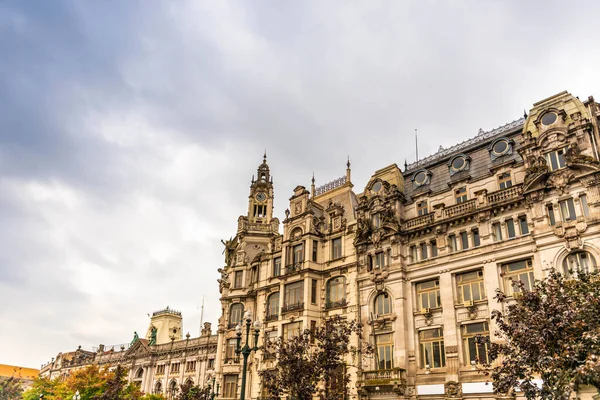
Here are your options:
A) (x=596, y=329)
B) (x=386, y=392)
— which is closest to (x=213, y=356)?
(x=386, y=392)

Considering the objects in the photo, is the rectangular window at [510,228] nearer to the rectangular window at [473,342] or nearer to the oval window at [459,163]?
the rectangular window at [473,342]

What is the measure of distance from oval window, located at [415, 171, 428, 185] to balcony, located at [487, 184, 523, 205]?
25.0ft

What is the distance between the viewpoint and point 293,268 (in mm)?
46500

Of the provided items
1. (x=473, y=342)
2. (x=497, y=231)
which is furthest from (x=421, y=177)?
(x=473, y=342)

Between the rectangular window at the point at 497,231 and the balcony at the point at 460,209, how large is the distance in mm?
1933

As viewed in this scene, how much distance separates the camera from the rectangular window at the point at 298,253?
46.6 metres

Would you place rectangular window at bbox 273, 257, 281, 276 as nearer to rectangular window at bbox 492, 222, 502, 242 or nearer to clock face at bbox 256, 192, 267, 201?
clock face at bbox 256, 192, 267, 201

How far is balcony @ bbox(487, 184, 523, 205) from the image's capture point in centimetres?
3358

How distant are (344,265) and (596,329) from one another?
25.1 meters

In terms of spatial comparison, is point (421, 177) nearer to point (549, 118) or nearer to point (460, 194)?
point (460, 194)

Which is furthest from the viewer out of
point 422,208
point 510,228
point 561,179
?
point 422,208

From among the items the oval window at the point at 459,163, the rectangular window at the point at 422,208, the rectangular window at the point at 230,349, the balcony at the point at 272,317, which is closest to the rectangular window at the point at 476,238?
the rectangular window at the point at 422,208

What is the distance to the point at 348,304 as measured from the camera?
41250 mm

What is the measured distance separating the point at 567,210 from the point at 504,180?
567cm
